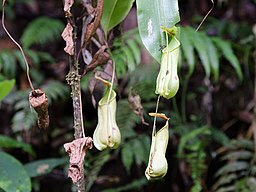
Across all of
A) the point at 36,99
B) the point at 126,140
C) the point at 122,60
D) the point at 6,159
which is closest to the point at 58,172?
the point at 126,140

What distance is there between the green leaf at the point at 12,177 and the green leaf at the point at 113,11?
0.40 metres

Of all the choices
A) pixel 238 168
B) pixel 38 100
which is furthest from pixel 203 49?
pixel 38 100

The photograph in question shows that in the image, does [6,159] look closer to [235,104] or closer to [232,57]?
[232,57]

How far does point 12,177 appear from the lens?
103cm

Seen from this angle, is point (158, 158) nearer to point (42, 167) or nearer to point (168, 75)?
point (168, 75)

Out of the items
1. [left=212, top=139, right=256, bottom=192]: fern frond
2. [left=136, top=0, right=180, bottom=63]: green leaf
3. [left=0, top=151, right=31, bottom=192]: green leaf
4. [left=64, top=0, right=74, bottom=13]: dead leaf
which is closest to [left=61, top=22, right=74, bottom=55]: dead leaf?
[left=64, top=0, right=74, bottom=13]: dead leaf

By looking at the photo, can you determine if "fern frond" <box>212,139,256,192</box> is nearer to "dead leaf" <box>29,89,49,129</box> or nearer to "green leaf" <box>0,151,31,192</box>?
"green leaf" <box>0,151,31,192</box>

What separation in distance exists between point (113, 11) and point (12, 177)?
45 cm

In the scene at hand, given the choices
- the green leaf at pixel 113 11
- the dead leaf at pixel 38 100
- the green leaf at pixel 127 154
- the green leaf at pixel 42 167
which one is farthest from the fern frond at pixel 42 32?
the dead leaf at pixel 38 100

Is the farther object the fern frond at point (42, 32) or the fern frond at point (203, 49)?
the fern frond at point (42, 32)

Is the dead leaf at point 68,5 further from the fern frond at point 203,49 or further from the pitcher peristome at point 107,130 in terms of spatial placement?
the fern frond at point 203,49

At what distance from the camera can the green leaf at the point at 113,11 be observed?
0.89 m

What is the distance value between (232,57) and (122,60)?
0.46 meters

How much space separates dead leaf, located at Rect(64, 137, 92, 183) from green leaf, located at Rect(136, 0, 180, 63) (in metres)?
0.20
